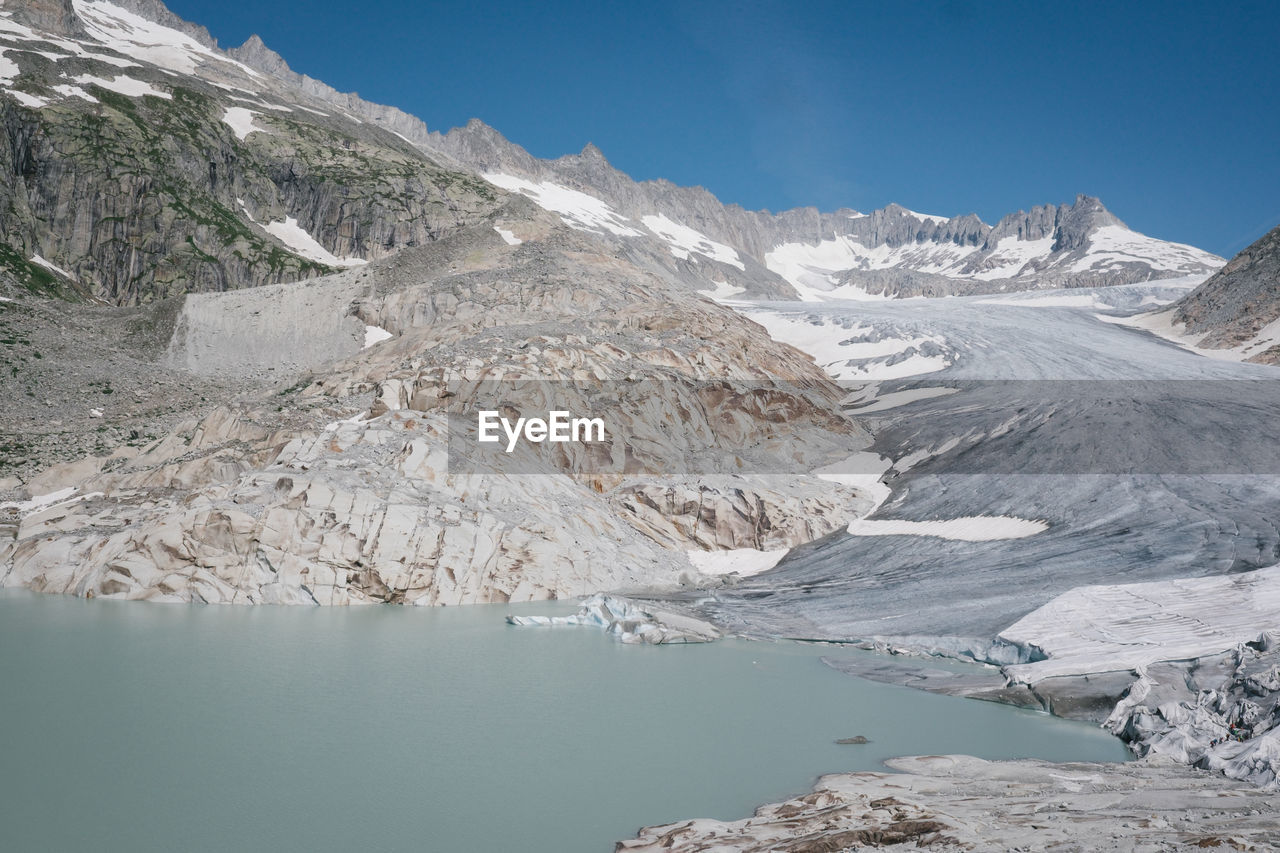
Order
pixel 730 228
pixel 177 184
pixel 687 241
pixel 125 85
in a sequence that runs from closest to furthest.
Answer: pixel 177 184 < pixel 125 85 < pixel 687 241 < pixel 730 228

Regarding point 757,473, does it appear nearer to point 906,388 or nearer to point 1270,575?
point 906,388

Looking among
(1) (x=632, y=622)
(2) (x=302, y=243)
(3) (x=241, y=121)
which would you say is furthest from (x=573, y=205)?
(1) (x=632, y=622)

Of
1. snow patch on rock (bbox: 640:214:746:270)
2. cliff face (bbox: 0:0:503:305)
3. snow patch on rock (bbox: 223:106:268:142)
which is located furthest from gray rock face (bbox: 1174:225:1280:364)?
snow patch on rock (bbox: 640:214:746:270)

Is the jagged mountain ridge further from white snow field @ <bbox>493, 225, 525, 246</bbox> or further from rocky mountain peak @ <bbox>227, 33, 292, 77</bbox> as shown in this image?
white snow field @ <bbox>493, 225, 525, 246</bbox>

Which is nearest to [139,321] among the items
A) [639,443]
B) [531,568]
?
[639,443]

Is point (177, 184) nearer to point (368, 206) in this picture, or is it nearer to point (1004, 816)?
point (368, 206)
